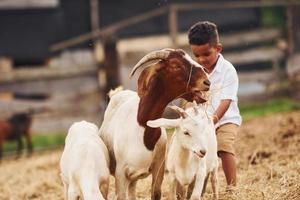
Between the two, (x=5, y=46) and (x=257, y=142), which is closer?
(x=257, y=142)

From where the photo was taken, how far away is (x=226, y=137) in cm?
736

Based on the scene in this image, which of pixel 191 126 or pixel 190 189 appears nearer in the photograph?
pixel 191 126

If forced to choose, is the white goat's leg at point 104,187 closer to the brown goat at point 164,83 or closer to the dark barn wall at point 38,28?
the brown goat at point 164,83

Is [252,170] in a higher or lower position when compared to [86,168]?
lower

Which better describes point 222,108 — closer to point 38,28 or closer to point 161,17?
point 38,28

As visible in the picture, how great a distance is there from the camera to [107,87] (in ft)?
53.2

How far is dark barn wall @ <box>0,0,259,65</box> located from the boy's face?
38.4ft

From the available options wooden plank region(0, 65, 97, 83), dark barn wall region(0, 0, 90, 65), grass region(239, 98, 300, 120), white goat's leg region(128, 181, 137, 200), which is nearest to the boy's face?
white goat's leg region(128, 181, 137, 200)

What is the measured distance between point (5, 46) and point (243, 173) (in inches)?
448

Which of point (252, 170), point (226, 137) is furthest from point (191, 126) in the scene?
point (252, 170)

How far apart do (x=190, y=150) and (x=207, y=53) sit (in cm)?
116

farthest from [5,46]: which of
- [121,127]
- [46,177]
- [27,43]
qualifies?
[121,127]

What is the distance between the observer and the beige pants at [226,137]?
24.1ft

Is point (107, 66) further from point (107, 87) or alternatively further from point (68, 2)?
point (68, 2)
